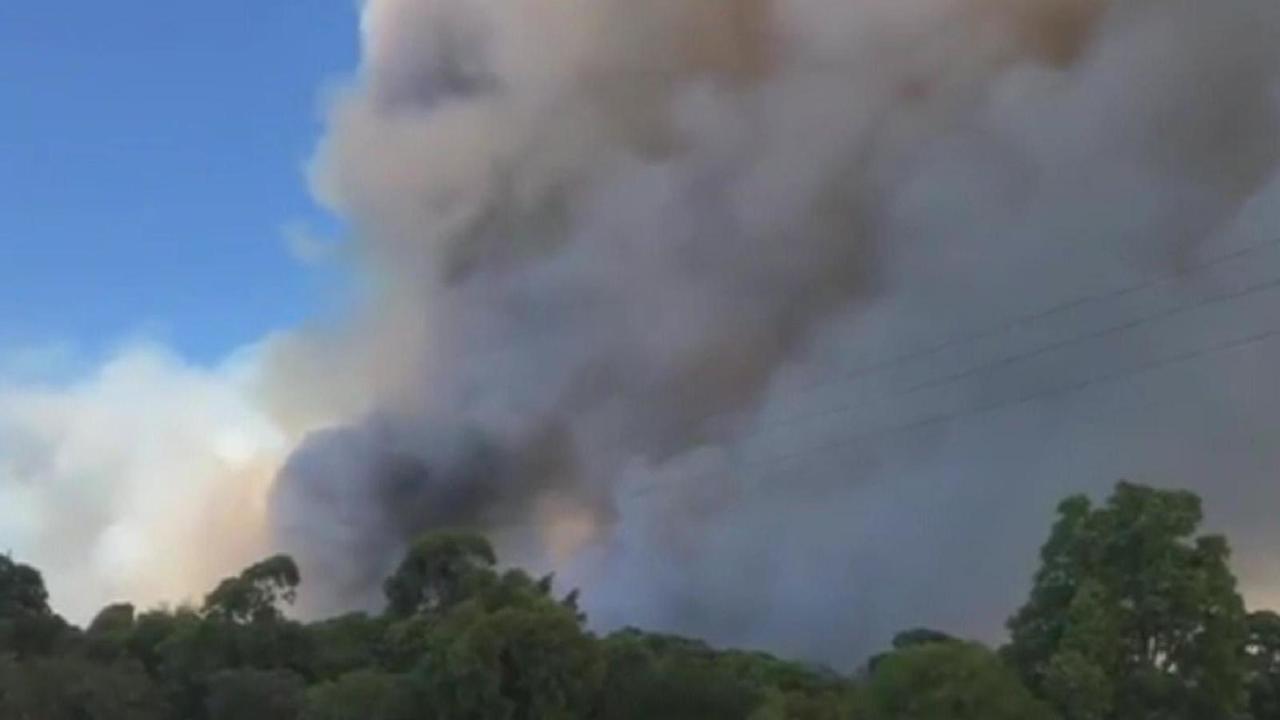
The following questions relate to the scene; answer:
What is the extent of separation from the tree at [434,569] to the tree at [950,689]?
15.0 m

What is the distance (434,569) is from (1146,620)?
17.8 metres

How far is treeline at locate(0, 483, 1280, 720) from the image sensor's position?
25.0m

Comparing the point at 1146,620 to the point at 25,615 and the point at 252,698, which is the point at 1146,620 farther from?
the point at 25,615

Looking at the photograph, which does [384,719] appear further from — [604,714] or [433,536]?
[433,536]

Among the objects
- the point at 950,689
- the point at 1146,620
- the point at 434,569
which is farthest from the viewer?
the point at 434,569

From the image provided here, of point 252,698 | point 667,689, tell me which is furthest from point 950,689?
point 252,698

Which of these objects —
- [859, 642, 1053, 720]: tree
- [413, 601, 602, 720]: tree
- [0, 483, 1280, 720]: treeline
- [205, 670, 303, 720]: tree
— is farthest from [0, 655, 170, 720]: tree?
[859, 642, 1053, 720]: tree

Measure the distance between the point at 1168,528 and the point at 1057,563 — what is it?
63.2 inches

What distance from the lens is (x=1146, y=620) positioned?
991 inches

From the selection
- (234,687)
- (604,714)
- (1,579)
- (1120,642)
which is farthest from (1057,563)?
(1,579)

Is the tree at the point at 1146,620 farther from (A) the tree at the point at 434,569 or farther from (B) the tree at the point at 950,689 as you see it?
(A) the tree at the point at 434,569

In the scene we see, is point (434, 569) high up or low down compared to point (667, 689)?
up

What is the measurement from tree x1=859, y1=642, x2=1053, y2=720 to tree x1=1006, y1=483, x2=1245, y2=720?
41.4 inches

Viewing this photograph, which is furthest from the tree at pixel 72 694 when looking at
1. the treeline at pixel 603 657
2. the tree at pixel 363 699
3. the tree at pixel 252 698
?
the tree at pixel 363 699
